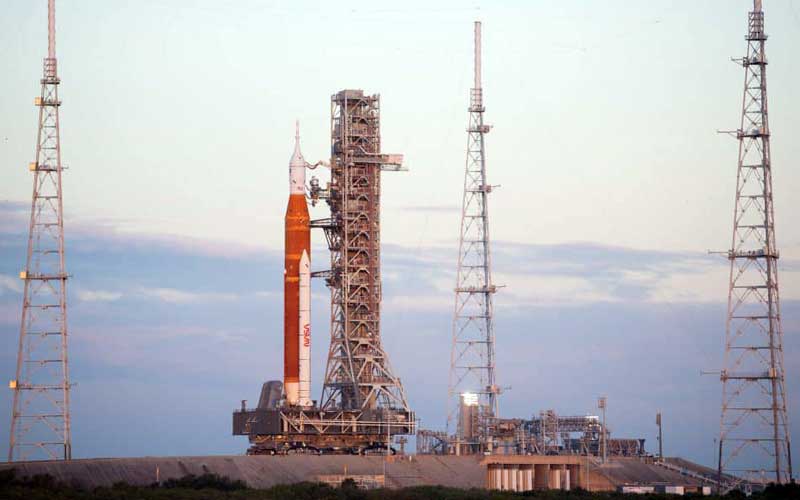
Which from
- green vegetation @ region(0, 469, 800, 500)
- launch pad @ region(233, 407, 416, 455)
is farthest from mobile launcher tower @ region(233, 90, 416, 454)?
green vegetation @ region(0, 469, 800, 500)

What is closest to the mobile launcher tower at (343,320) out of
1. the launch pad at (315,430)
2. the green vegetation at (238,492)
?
the launch pad at (315,430)

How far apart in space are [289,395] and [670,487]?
24006mm

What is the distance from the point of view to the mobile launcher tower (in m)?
100

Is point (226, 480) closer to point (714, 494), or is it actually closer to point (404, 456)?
point (404, 456)

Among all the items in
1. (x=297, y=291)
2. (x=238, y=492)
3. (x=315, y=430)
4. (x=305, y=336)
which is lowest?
(x=238, y=492)

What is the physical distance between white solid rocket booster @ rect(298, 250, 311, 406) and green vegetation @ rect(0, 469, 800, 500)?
10653 millimetres

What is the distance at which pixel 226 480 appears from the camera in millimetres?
89375

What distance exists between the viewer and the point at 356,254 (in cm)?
10425

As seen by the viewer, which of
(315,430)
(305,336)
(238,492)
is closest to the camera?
(238,492)

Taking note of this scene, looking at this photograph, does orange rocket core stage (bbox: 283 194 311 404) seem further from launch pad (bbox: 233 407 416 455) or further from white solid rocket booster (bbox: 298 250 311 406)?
launch pad (bbox: 233 407 416 455)

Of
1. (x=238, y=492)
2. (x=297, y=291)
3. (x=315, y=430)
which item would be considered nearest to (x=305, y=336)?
(x=297, y=291)

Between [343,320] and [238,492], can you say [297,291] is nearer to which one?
[343,320]

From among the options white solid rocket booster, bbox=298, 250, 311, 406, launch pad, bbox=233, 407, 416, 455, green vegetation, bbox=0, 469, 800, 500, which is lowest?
green vegetation, bbox=0, 469, 800, 500

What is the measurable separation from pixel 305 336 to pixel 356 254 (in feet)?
20.0
